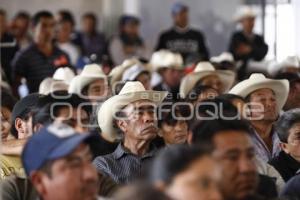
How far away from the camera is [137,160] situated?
18.5ft

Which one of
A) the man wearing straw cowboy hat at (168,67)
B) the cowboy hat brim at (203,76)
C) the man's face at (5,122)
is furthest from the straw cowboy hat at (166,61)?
the man's face at (5,122)

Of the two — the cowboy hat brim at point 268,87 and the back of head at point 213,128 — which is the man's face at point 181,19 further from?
the back of head at point 213,128

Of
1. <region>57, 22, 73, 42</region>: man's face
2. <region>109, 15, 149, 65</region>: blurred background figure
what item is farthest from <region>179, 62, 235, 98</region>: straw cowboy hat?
<region>57, 22, 73, 42</region>: man's face

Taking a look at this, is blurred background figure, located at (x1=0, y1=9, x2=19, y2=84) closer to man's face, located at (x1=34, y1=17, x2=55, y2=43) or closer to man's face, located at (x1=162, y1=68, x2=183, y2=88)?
man's face, located at (x1=34, y1=17, x2=55, y2=43)

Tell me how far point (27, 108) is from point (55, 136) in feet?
5.89

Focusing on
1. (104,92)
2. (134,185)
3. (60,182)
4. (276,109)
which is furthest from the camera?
(104,92)

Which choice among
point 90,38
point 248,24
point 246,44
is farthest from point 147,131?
point 90,38

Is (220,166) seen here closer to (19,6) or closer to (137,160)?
(137,160)

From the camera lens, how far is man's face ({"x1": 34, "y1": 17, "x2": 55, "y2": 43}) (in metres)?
9.91

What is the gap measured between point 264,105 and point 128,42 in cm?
697

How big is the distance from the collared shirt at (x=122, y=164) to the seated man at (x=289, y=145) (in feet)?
2.41

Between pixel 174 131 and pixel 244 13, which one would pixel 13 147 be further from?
pixel 244 13

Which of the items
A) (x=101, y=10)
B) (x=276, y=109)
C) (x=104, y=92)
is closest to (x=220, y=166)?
(x=276, y=109)

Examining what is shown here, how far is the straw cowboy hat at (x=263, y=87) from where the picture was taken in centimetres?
663
